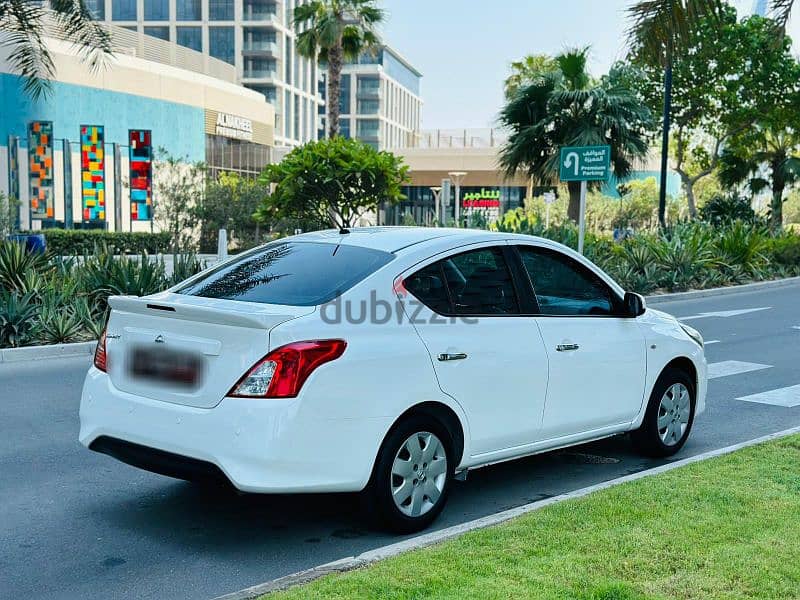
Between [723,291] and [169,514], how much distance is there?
2004 centimetres

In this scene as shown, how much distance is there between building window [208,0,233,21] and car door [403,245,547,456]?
7742 cm

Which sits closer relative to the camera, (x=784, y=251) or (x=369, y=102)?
(x=784, y=251)

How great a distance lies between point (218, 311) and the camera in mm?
5035

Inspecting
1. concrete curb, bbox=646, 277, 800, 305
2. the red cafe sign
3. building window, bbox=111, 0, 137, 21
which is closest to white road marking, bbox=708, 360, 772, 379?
concrete curb, bbox=646, 277, 800, 305

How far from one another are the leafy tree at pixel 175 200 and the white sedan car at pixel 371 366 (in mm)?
33873

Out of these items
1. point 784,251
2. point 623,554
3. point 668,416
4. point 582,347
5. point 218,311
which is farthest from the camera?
point 784,251

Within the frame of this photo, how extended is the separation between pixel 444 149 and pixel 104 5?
31.8 m

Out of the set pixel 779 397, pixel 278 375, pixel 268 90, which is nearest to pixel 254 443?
pixel 278 375

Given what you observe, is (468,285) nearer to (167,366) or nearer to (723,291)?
(167,366)

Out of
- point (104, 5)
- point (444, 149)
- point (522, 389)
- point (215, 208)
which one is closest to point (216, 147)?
point (215, 208)

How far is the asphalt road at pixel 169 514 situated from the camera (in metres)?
4.85

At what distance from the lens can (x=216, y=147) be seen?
178 ft

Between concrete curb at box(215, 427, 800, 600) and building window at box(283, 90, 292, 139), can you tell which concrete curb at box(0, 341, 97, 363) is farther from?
building window at box(283, 90, 292, 139)

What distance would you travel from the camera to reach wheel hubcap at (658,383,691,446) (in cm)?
715
